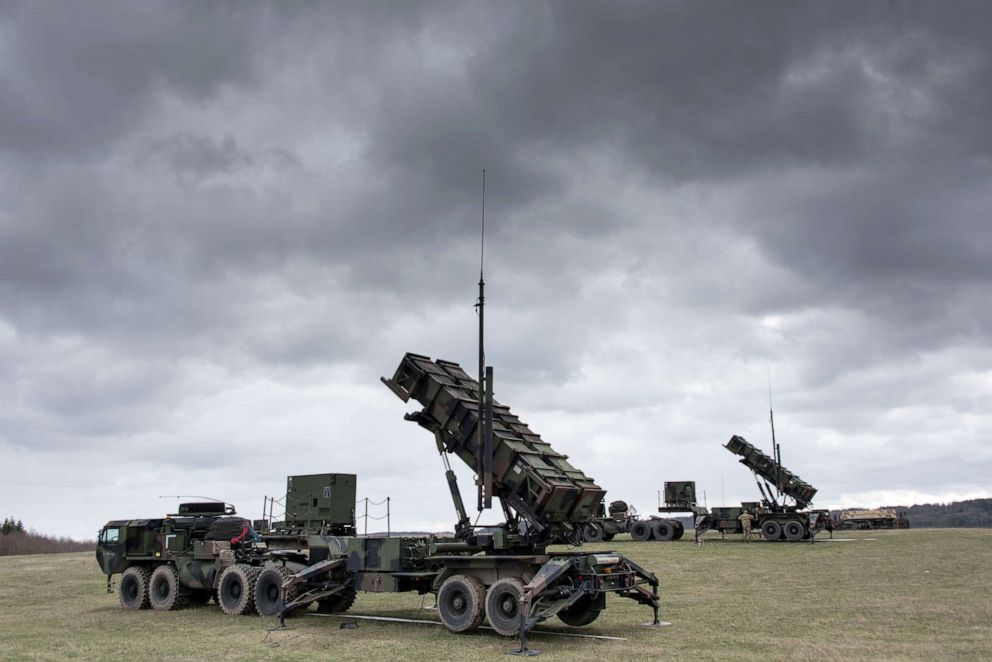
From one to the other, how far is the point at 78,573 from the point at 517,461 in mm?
21534

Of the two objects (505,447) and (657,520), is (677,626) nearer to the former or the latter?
(505,447)

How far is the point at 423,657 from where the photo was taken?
11.7 meters

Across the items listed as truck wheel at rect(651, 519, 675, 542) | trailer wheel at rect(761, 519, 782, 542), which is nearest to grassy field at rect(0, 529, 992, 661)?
trailer wheel at rect(761, 519, 782, 542)

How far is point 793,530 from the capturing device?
125ft

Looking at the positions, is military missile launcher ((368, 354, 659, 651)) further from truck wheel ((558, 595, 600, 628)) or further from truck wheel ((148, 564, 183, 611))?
truck wheel ((148, 564, 183, 611))

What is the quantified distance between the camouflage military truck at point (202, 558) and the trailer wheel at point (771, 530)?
25.4 meters

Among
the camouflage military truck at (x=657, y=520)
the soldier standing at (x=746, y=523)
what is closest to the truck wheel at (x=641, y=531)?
the camouflage military truck at (x=657, y=520)

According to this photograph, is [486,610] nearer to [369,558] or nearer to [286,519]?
[369,558]

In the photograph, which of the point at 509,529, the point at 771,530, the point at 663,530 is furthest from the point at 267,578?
the point at 663,530

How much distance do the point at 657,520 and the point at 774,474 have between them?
6.31 metres

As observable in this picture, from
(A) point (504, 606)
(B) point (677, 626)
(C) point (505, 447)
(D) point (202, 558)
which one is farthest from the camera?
(D) point (202, 558)

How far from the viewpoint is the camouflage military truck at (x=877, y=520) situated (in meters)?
59.4

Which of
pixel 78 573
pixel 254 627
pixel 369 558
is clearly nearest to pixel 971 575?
pixel 369 558

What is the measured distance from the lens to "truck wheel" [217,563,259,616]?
17.0 meters
